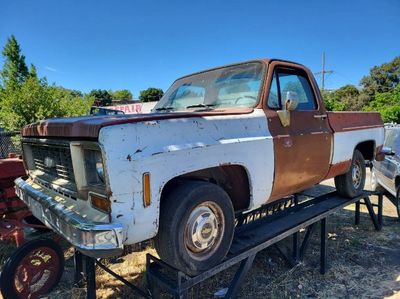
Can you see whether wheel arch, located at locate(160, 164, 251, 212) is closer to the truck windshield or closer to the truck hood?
the truck hood

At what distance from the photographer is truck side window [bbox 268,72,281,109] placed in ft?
10.7

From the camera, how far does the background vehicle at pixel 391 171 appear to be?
5992mm

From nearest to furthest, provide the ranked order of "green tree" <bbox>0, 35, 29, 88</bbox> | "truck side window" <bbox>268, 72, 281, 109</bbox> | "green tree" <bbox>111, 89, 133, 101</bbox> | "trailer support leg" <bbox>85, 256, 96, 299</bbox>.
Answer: "trailer support leg" <bbox>85, 256, 96, 299</bbox> < "truck side window" <bbox>268, 72, 281, 109</bbox> < "green tree" <bbox>0, 35, 29, 88</bbox> < "green tree" <bbox>111, 89, 133, 101</bbox>

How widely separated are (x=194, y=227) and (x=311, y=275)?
2.18m

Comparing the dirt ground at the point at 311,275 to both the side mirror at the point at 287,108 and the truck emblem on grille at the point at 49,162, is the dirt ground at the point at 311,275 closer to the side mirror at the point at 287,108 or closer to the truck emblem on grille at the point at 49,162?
the truck emblem on grille at the point at 49,162

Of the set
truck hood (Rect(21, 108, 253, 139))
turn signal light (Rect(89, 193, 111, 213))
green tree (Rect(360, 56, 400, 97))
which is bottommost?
turn signal light (Rect(89, 193, 111, 213))

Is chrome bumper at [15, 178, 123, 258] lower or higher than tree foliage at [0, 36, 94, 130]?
lower

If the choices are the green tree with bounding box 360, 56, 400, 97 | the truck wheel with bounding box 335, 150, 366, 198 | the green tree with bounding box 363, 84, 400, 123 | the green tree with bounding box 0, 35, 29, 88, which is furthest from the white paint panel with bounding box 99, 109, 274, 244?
the green tree with bounding box 360, 56, 400, 97

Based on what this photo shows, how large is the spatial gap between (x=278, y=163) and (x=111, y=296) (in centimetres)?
227

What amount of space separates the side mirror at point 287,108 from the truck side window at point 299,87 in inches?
13.7

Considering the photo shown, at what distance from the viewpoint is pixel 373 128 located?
16.4 ft

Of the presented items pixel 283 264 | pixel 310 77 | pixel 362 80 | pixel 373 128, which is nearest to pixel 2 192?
pixel 283 264

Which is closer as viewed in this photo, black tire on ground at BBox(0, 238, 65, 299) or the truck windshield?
black tire on ground at BBox(0, 238, 65, 299)

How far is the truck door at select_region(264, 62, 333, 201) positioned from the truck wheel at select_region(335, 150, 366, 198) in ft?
3.37
